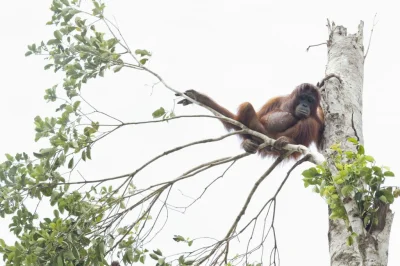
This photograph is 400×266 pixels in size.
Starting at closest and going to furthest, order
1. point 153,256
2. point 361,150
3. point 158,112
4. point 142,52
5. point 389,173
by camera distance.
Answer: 1. point 389,173
2. point 361,150
3. point 153,256
4. point 158,112
5. point 142,52

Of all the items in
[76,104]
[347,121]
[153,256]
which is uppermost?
[347,121]

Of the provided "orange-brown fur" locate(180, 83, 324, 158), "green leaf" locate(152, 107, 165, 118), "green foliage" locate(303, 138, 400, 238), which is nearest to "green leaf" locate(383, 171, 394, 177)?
"green foliage" locate(303, 138, 400, 238)

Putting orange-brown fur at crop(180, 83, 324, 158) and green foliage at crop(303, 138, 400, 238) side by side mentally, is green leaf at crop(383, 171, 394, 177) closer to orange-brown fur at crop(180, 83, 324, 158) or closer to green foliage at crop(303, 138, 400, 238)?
green foliage at crop(303, 138, 400, 238)

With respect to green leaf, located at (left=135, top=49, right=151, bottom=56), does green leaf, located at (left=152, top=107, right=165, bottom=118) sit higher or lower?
lower

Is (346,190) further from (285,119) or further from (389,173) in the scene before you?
(285,119)

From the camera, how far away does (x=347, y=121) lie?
20.0ft

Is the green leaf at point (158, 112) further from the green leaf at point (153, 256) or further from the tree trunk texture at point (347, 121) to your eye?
the tree trunk texture at point (347, 121)

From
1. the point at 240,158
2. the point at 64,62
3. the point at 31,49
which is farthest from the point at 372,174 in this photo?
the point at 31,49

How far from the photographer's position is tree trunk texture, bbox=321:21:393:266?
3906mm

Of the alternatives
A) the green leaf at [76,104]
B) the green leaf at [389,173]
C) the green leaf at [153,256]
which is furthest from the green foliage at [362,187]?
the green leaf at [76,104]

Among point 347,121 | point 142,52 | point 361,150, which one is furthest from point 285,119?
point 361,150

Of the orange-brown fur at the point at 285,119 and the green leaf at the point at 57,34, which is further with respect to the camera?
the orange-brown fur at the point at 285,119

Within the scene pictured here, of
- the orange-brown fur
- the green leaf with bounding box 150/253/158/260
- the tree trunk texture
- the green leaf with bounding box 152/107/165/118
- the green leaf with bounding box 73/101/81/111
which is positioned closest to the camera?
the tree trunk texture

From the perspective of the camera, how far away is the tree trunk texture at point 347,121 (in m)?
3.91
